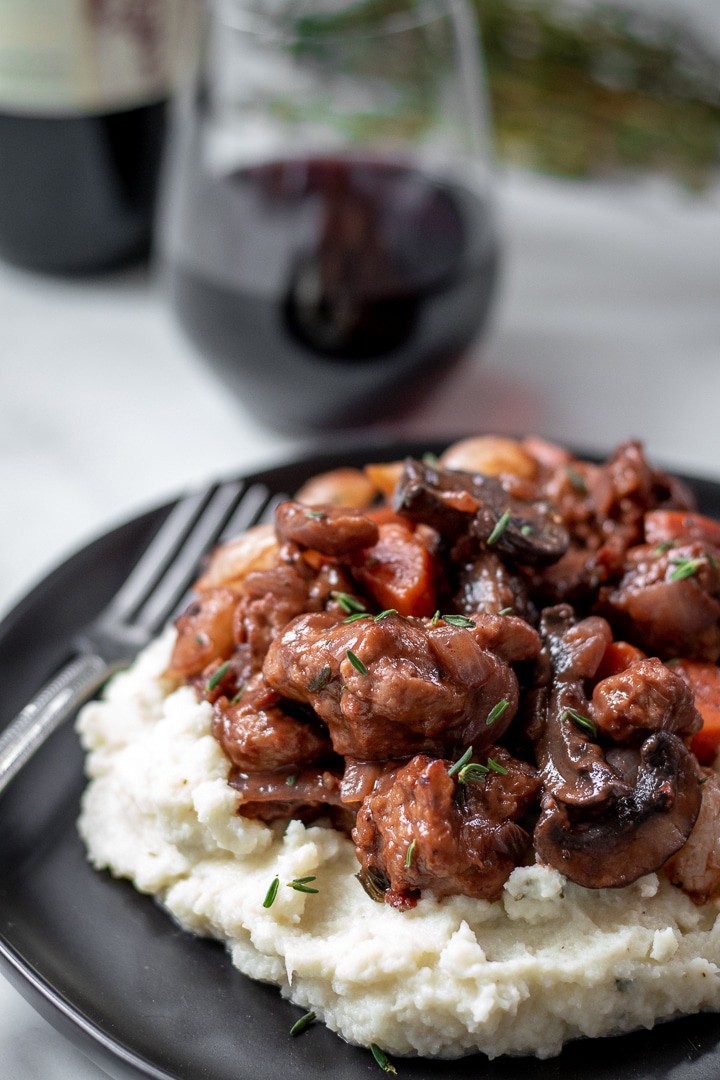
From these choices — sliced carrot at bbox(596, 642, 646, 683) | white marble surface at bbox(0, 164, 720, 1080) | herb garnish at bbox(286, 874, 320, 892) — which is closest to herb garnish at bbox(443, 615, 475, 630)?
sliced carrot at bbox(596, 642, 646, 683)

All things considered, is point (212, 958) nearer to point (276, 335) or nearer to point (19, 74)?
point (276, 335)

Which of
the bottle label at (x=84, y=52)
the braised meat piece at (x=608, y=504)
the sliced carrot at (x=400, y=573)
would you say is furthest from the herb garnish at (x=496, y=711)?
the bottle label at (x=84, y=52)

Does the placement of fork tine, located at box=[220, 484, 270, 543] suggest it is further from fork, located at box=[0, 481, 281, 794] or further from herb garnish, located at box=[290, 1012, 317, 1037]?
herb garnish, located at box=[290, 1012, 317, 1037]

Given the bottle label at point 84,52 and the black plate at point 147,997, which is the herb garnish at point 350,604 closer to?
the black plate at point 147,997

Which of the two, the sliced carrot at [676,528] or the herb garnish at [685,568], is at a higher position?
the herb garnish at [685,568]

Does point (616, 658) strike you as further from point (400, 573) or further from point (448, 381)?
point (448, 381)

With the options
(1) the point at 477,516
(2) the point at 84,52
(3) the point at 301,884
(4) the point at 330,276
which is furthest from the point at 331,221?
(3) the point at 301,884

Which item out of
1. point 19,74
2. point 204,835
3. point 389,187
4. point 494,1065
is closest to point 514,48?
point 389,187
